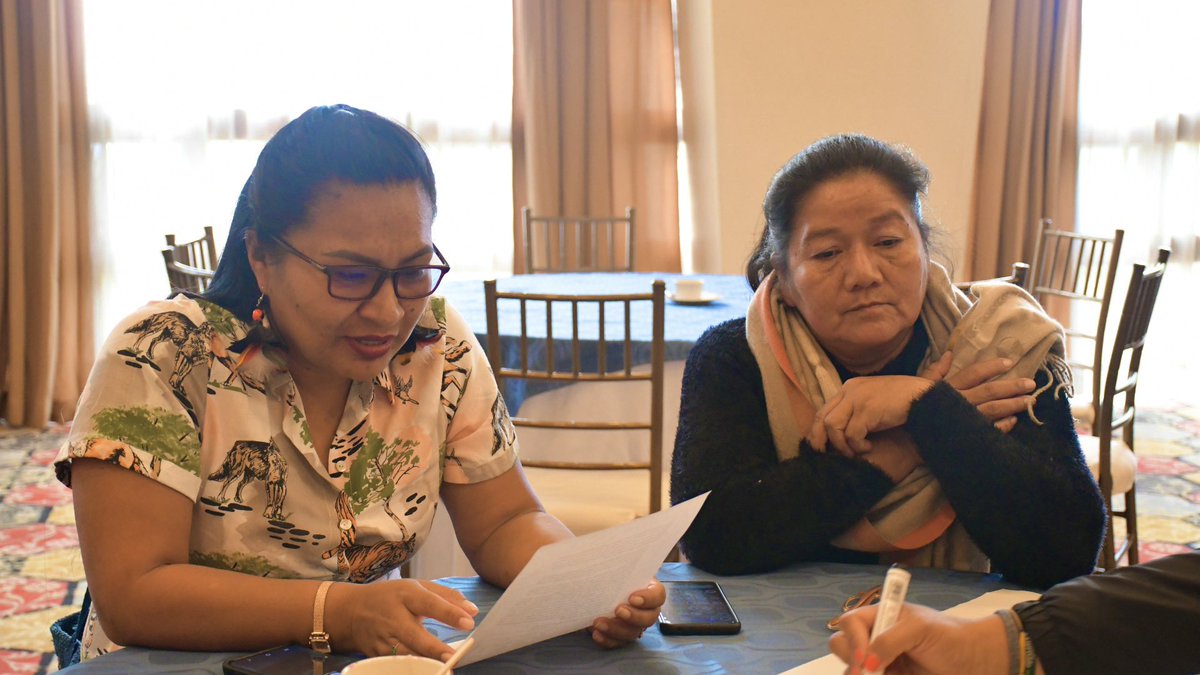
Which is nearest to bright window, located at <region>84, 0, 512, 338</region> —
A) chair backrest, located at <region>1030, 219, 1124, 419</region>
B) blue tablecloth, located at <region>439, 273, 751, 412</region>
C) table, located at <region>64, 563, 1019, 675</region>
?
blue tablecloth, located at <region>439, 273, 751, 412</region>

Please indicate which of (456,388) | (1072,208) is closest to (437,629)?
(456,388)

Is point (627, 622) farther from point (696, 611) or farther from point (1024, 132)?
point (1024, 132)

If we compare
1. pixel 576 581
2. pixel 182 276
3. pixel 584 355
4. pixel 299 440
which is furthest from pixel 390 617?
pixel 182 276

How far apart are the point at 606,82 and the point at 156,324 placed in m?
3.85

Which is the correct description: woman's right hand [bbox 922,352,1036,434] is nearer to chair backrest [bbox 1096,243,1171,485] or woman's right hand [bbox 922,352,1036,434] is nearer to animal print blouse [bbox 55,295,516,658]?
animal print blouse [bbox 55,295,516,658]

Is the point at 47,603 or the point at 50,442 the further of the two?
the point at 50,442

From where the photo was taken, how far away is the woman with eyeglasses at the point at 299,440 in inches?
44.4

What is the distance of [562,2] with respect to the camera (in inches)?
190

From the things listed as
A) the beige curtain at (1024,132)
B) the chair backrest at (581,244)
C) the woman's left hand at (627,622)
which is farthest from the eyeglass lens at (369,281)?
the beige curtain at (1024,132)

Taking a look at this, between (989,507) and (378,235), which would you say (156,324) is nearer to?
(378,235)

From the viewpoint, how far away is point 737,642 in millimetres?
1155

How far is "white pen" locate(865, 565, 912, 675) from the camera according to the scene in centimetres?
83

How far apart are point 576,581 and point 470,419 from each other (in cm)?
44

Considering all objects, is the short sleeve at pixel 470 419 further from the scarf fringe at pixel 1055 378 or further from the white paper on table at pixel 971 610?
the scarf fringe at pixel 1055 378
